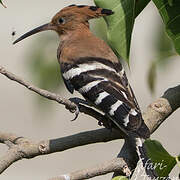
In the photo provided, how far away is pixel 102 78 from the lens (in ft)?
11.3

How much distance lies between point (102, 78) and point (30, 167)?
507 centimetres

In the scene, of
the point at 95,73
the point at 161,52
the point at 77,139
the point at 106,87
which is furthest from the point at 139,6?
the point at 95,73

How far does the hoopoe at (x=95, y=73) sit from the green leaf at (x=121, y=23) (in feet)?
1.32

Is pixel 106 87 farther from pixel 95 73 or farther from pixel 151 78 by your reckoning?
pixel 151 78

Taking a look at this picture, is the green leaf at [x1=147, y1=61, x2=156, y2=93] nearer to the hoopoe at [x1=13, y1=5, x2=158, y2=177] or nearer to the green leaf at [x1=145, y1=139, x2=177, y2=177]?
the hoopoe at [x1=13, y1=5, x2=158, y2=177]

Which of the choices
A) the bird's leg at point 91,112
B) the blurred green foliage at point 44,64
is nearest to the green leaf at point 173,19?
the bird's leg at point 91,112

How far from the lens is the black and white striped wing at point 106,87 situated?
308 cm

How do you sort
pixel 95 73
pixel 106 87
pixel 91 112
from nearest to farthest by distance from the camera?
pixel 91 112
pixel 106 87
pixel 95 73

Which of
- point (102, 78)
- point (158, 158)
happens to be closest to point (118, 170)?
point (158, 158)

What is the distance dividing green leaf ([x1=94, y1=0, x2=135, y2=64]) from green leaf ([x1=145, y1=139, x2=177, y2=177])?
35 centimetres

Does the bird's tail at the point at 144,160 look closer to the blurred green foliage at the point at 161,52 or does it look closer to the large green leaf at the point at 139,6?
the blurred green foliage at the point at 161,52

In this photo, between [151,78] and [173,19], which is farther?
[151,78]

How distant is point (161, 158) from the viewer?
211 cm

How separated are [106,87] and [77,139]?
0.69m
